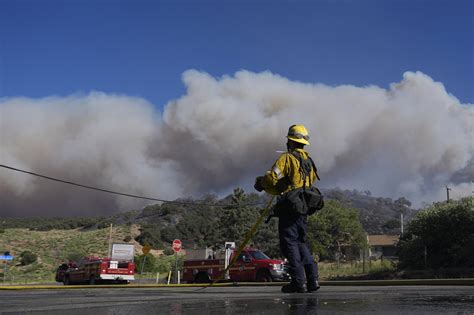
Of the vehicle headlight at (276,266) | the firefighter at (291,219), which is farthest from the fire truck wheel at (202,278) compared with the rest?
the firefighter at (291,219)

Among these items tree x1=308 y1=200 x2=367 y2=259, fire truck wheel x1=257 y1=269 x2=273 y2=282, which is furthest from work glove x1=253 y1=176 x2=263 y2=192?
tree x1=308 y1=200 x2=367 y2=259

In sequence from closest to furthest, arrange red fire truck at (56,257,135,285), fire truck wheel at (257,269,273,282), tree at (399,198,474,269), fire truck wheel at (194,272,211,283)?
fire truck wheel at (257,269,273,282), fire truck wheel at (194,272,211,283), tree at (399,198,474,269), red fire truck at (56,257,135,285)

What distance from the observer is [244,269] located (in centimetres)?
2298

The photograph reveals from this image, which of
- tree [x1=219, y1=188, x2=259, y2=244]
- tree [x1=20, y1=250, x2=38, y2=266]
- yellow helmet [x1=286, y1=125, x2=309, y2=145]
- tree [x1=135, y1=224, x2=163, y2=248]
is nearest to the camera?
yellow helmet [x1=286, y1=125, x2=309, y2=145]

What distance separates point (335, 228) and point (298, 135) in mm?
75366

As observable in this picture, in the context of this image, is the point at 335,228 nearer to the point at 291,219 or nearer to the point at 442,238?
the point at 442,238

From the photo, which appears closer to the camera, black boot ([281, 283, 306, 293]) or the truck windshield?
black boot ([281, 283, 306, 293])

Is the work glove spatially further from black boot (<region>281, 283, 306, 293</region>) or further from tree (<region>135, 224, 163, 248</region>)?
tree (<region>135, 224, 163, 248</region>)

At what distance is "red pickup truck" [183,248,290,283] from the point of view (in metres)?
22.3

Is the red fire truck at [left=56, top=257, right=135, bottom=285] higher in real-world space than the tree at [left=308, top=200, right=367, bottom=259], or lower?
lower

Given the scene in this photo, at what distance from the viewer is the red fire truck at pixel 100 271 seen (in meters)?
28.0

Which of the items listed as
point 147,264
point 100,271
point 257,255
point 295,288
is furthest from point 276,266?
point 147,264

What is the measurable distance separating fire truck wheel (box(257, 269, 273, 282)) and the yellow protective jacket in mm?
17172

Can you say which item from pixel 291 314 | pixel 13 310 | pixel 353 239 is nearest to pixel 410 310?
pixel 291 314
